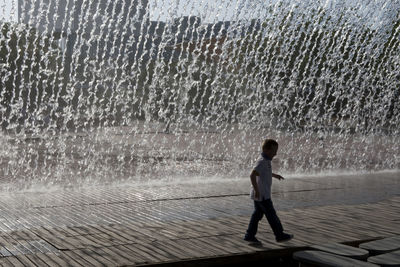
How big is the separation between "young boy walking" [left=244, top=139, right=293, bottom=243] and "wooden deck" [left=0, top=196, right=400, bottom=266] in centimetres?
12

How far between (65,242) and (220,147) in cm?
1572

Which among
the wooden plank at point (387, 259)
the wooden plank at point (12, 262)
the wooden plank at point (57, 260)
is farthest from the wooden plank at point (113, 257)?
the wooden plank at point (387, 259)

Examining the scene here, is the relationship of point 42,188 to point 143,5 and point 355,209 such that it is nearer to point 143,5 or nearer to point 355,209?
point 355,209

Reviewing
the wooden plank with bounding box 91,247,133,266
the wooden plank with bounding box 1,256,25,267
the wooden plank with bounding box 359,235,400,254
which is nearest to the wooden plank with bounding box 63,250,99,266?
the wooden plank with bounding box 91,247,133,266

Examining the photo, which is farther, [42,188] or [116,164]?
[116,164]

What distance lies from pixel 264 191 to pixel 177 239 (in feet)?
3.50

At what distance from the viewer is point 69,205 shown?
8.97 meters

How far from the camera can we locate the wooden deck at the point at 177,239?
5.64 metres

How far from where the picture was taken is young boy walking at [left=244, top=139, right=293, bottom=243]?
632 centimetres

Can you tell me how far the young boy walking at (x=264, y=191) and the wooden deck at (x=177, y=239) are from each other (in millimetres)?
124

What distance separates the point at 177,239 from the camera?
6.50 m

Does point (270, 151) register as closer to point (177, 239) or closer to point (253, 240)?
point (253, 240)

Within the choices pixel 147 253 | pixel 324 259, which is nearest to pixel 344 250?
pixel 324 259

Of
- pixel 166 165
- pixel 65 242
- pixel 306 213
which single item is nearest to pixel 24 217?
pixel 65 242
